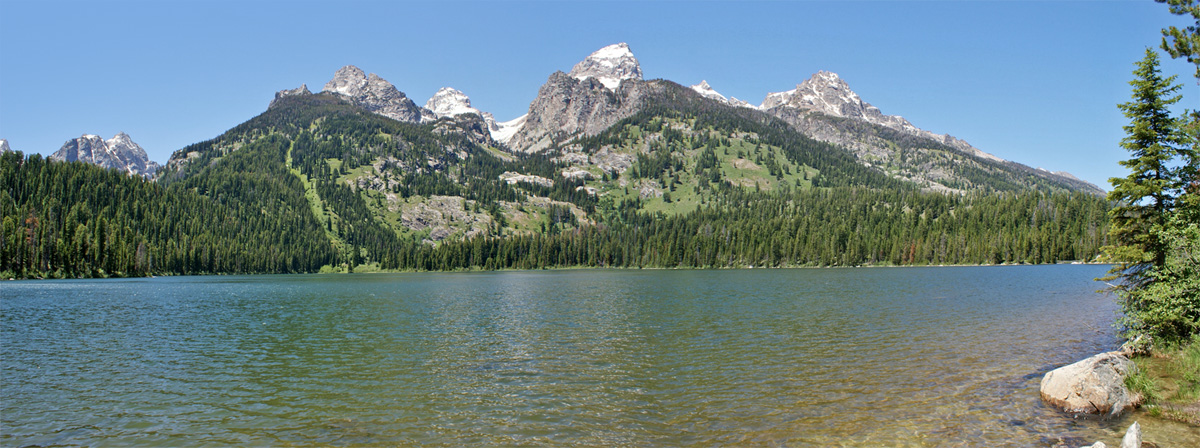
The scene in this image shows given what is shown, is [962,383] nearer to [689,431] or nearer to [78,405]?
[689,431]

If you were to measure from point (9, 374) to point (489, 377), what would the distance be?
2512 centimetres

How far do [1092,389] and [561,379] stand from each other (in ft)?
68.8

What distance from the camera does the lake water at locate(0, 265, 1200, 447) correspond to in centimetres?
1998

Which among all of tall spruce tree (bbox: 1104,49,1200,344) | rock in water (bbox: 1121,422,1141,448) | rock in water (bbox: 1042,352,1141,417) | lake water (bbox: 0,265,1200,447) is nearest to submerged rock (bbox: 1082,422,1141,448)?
rock in water (bbox: 1121,422,1141,448)

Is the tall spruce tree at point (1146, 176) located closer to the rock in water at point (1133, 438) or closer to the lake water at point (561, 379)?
the lake water at point (561, 379)

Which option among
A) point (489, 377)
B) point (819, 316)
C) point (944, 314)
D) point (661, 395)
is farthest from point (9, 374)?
point (944, 314)

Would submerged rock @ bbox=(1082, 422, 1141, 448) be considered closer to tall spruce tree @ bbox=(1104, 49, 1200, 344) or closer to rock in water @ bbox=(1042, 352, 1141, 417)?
rock in water @ bbox=(1042, 352, 1141, 417)

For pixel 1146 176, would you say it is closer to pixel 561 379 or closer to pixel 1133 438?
pixel 1133 438

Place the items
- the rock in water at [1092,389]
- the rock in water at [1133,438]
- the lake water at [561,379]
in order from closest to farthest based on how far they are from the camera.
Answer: the rock in water at [1133,438], the lake water at [561,379], the rock in water at [1092,389]

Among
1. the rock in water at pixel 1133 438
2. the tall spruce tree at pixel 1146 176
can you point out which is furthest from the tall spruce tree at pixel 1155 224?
the rock in water at pixel 1133 438

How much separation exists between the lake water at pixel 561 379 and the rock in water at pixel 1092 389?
0.79m

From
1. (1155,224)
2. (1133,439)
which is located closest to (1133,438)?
(1133,439)

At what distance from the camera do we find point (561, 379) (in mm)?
28094

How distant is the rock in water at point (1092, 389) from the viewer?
20.8 m
